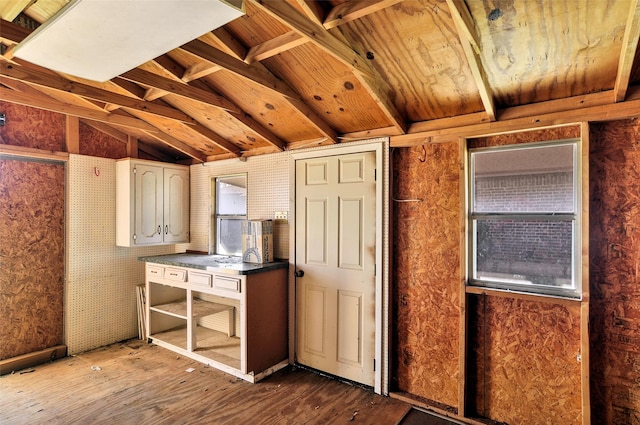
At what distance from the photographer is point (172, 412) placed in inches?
105

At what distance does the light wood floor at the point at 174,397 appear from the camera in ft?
8.49

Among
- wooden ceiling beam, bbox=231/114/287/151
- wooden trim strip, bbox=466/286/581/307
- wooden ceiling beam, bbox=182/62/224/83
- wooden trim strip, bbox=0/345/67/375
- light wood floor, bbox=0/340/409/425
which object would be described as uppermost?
wooden ceiling beam, bbox=182/62/224/83

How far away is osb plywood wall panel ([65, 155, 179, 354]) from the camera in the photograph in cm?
373

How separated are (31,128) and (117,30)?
276 cm

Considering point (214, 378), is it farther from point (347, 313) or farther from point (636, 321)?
point (636, 321)

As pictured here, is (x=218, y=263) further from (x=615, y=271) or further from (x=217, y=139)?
(x=615, y=271)

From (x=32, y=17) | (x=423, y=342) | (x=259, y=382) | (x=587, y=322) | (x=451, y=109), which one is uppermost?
(x=32, y=17)

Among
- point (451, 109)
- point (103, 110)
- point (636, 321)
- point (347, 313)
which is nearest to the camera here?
point (636, 321)

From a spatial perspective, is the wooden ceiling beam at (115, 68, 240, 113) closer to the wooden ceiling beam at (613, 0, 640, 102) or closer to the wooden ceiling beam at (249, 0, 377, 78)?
the wooden ceiling beam at (249, 0, 377, 78)

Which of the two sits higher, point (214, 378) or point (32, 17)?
point (32, 17)

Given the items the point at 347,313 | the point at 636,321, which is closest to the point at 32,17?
the point at 347,313

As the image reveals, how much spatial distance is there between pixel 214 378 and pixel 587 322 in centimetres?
291

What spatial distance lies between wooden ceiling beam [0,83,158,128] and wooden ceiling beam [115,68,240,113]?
3.56 feet

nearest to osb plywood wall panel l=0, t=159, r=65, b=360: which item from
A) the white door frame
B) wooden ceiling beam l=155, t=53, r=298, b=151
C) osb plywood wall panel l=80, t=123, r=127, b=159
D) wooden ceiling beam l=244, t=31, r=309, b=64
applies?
osb plywood wall panel l=80, t=123, r=127, b=159
